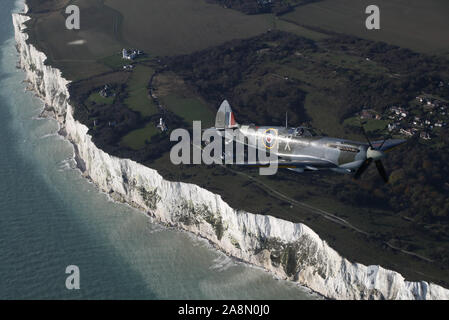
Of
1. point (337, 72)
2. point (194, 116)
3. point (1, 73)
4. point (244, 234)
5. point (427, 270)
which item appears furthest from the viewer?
point (1, 73)

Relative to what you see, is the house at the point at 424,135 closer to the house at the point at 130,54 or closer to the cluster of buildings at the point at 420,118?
the cluster of buildings at the point at 420,118

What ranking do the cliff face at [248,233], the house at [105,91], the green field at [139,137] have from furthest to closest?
1. the house at [105,91]
2. the green field at [139,137]
3. the cliff face at [248,233]

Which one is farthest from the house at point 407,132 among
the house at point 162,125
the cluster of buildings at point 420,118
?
the house at point 162,125

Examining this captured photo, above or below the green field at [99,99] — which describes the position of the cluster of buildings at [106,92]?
above

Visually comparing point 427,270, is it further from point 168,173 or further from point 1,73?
point 1,73

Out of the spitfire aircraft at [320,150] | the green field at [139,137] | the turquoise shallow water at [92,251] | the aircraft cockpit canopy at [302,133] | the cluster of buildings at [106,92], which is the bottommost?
the turquoise shallow water at [92,251]

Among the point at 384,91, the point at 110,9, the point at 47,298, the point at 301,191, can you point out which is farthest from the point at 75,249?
the point at 110,9

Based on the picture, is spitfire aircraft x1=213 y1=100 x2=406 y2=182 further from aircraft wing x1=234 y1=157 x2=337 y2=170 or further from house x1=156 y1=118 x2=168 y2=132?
house x1=156 y1=118 x2=168 y2=132
